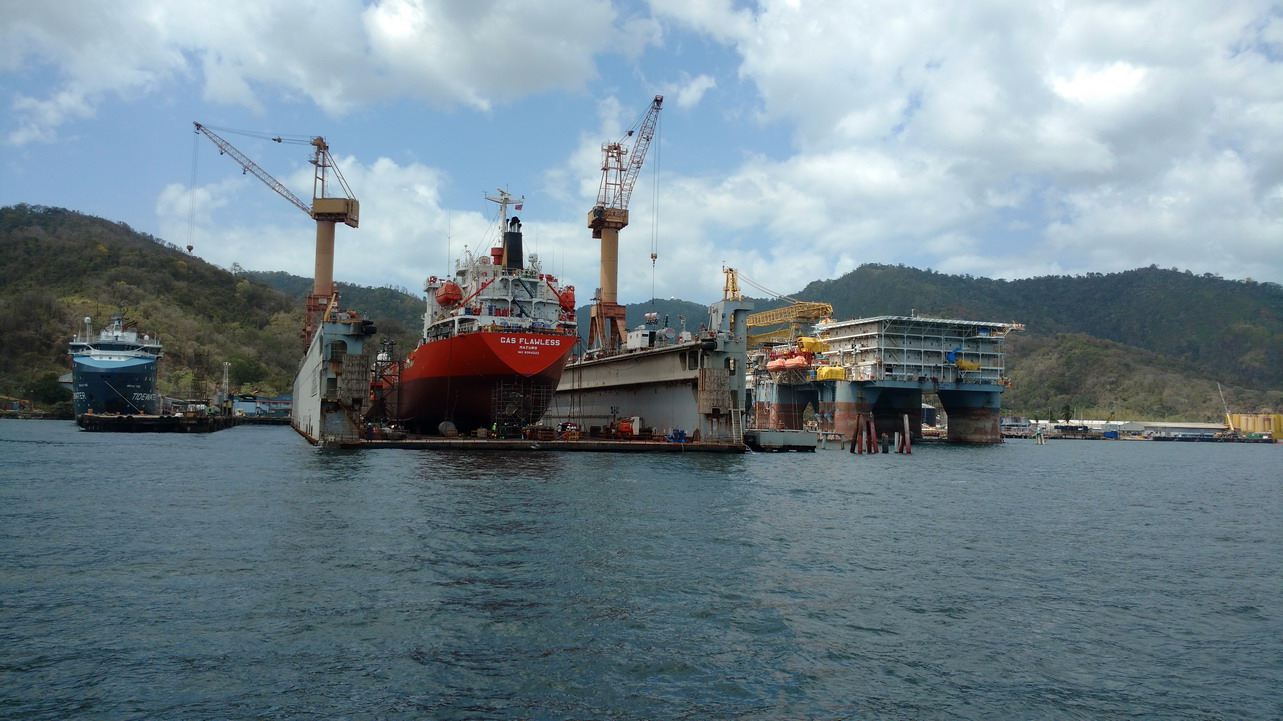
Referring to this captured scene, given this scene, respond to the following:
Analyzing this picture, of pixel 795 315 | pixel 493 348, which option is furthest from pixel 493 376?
pixel 795 315

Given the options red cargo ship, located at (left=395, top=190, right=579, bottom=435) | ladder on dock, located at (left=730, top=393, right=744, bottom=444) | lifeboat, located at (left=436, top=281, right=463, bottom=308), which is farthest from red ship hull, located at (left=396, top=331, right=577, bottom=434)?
ladder on dock, located at (left=730, top=393, right=744, bottom=444)

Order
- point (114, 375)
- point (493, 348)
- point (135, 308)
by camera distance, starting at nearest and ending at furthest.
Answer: point (493, 348), point (114, 375), point (135, 308)

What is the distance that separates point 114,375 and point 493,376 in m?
50.3

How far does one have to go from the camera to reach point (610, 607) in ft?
46.0

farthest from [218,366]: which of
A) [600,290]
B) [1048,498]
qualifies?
[1048,498]

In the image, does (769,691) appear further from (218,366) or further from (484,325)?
(218,366)

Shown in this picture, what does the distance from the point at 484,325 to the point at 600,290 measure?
29211 millimetres

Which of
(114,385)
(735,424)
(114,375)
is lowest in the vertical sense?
(735,424)

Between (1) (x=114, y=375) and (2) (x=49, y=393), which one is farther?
(2) (x=49, y=393)

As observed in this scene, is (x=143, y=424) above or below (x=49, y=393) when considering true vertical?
below

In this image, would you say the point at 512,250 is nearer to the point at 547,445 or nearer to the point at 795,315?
the point at 547,445

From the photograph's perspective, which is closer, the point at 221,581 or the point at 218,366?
the point at 221,581

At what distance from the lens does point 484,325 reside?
50469 millimetres

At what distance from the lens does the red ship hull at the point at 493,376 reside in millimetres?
47281
